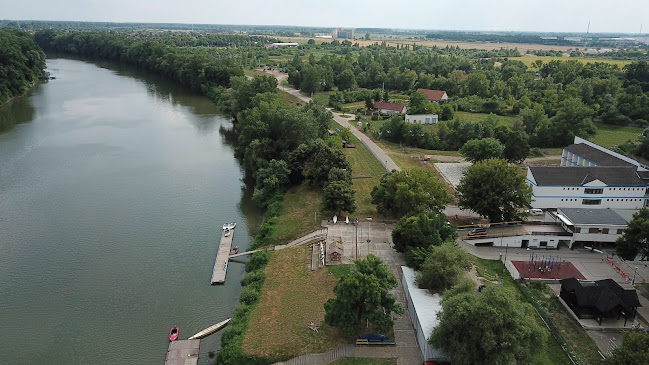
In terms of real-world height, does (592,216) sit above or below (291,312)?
above

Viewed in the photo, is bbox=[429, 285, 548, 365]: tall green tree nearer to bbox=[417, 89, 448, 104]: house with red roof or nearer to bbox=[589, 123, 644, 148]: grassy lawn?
bbox=[589, 123, 644, 148]: grassy lawn

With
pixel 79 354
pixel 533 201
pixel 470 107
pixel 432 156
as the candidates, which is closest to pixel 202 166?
pixel 432 156

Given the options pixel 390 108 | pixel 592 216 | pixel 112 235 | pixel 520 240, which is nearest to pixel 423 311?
→ pixel 520 240

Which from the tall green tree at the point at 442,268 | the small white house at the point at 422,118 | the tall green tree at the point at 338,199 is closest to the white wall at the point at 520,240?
the tall green tree at the point at 442,268

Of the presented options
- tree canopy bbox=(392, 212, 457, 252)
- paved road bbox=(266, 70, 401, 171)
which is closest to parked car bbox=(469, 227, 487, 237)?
tree canopy bbox=(392, 212, 457, 252)

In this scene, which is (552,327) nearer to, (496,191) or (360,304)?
(360,304)

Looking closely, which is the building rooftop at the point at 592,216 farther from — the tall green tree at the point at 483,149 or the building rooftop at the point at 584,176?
the tall green tree at the point at 483,149

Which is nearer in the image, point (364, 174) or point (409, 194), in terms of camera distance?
point (409, 194)
